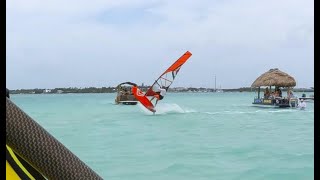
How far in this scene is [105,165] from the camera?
29.3 ft

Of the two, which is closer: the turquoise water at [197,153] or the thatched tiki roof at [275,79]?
the turquoise water at [197,153]

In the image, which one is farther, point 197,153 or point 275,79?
point 275,79

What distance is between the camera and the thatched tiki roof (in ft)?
83.4

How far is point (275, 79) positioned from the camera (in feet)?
84.3

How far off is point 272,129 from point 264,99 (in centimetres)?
1005

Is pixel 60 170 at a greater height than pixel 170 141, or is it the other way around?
pixel 60 170

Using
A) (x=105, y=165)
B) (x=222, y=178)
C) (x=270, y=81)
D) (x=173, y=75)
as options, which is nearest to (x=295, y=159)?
(x=222, y=178)

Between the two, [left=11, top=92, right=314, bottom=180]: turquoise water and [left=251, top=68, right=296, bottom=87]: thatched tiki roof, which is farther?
[left=251, top=68, right=296, bottom=87]: thatched tiki roof

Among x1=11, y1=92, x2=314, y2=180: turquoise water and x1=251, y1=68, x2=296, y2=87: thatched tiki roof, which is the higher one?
x1=251, y1=68, x2=296, y2=87: thatched tiki roof

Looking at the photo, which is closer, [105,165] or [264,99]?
[105,165]

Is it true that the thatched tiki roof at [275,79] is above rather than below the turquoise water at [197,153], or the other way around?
above

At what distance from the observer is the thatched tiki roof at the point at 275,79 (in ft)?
83.4
